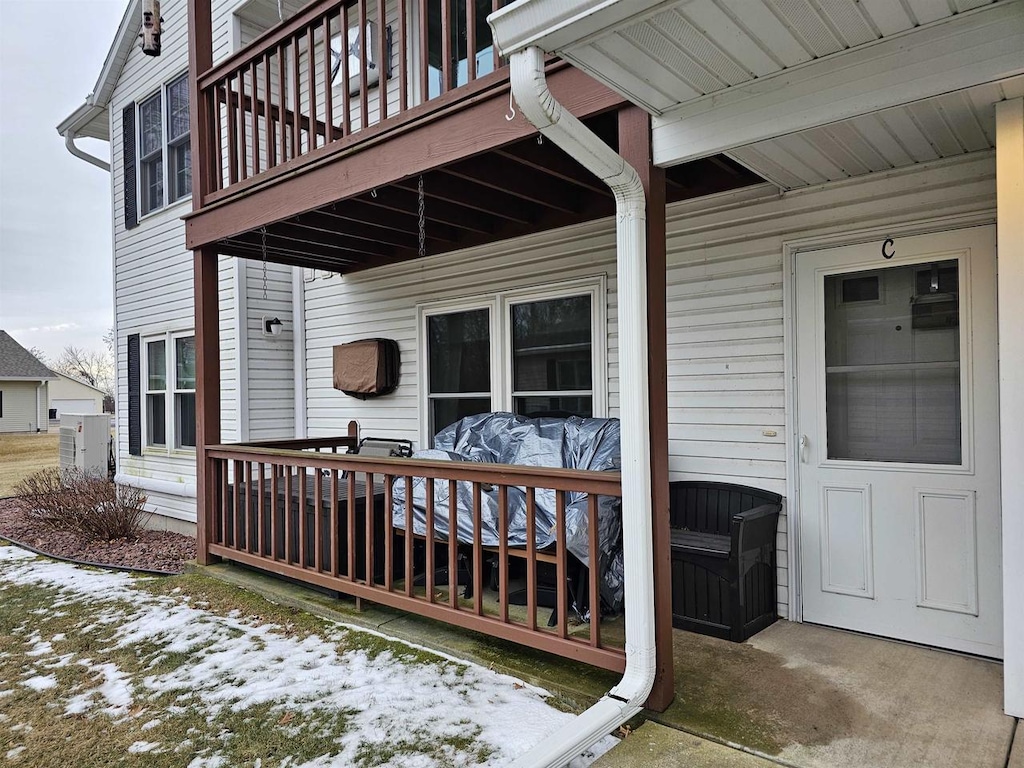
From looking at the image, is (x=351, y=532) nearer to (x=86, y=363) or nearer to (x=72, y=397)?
(x=72, y=397)

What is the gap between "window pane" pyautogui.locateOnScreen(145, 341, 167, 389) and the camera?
7590 mm

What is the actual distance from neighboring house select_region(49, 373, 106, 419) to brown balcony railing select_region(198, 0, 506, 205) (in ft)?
123

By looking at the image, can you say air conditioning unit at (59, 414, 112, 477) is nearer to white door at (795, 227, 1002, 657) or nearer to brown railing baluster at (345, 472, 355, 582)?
brown railing baluster at (345, 472, 355, 582)

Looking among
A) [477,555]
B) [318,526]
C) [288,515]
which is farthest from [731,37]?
[288,515]

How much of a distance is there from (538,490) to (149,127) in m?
7.12

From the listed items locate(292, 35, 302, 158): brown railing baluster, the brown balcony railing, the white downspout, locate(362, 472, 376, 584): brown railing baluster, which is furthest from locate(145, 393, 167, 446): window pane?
the white downspout

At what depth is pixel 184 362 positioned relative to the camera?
24.0 feet

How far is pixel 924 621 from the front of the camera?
9.83 ft

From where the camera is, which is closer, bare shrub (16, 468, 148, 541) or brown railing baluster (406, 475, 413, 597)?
brown railing baluster (406, 475, 413, 597)

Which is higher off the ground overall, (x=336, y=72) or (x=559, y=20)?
(x=336, y=72)

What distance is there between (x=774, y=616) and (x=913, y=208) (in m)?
2.13

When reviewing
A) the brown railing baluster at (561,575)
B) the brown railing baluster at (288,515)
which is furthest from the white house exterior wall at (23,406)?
the brown railing baluster at (561,575)

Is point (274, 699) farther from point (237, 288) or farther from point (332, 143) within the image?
point (237, 288)

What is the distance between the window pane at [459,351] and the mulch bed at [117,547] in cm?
270
